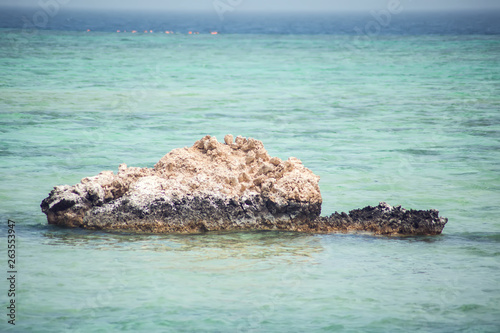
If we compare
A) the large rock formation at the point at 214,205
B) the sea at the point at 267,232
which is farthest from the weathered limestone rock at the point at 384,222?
the sea at the point at 267,232

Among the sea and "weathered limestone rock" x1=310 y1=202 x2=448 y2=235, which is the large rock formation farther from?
the sea

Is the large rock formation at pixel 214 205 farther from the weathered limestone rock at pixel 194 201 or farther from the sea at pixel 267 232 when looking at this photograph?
the sea at pixel 267 232

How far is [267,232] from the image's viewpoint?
8.28 m

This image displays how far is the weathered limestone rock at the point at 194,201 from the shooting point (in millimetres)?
8195

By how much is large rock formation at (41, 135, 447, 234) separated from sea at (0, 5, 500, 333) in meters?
0.17

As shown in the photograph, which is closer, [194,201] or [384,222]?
[194,201]

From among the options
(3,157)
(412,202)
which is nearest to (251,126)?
(3,157)

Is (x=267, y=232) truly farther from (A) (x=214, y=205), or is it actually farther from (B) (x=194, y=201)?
(B) (x=194, y=201)

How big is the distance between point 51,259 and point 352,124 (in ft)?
41.5

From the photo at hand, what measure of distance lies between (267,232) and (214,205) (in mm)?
690

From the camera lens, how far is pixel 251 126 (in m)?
18.5

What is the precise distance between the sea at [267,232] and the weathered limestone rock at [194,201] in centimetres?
17

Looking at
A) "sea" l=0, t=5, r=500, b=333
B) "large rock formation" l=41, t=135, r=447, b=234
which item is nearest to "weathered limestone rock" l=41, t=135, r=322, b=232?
"large rock formation" l=41, t=135, r=447, b=234

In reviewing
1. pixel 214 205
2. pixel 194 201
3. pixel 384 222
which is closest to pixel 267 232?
pixel 214 205
